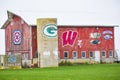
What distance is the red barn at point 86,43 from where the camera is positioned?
52375 millimetres

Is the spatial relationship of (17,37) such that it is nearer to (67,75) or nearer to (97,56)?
(97,56)

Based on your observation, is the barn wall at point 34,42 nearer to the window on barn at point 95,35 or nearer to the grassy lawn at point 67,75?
the window on barn at point 95,35

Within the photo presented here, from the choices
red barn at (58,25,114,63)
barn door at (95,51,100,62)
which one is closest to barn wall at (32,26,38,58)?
red barn at (58,25,114,63)

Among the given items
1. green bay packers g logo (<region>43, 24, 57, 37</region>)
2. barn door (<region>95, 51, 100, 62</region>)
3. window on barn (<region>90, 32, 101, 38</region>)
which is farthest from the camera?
window on barn (<region>90, 32, 101, 38</region>)

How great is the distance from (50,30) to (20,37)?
6057 mm

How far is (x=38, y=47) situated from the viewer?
47.6 metres

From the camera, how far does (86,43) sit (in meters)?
53.5

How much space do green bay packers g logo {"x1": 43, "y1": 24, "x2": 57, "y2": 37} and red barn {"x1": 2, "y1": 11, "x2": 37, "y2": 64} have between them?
9.72 ft

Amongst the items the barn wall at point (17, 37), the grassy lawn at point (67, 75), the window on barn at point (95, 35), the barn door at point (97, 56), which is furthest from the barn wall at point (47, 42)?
the grassy lawn at point (67, 75)

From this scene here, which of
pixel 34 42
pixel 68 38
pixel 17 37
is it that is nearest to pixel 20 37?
pixel 17 37

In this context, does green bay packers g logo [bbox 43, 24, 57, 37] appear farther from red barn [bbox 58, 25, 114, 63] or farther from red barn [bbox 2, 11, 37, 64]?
red barn [bbox 58, 25, 114, 63]

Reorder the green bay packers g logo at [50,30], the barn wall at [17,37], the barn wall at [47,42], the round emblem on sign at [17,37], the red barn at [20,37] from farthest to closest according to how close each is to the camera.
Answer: the round emblem on sign at [17,37], the barn wall at [17,37], the red barn at [20,37], the green bay packers g logo at [50,30], the barn wall at [47,42]

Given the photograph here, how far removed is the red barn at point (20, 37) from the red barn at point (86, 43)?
358 centimetres

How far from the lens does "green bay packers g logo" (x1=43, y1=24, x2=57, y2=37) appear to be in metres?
48.0
